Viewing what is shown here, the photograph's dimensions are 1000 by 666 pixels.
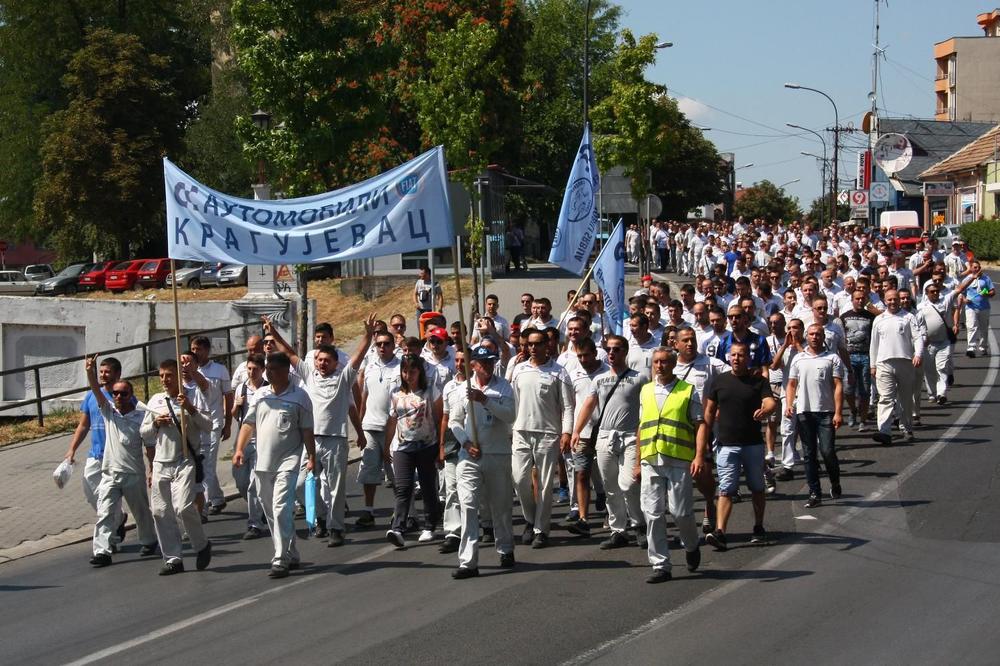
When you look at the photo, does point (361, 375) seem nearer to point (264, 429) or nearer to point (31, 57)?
point (264, 429)

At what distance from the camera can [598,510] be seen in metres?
11.6

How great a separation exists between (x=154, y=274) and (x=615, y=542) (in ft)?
132

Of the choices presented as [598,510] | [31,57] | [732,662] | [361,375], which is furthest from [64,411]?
[31,57]

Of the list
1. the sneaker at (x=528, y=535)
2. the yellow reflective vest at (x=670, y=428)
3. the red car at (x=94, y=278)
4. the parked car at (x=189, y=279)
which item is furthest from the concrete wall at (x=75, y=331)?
the red car at (x=94, y=278)

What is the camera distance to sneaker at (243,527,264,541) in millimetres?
11164

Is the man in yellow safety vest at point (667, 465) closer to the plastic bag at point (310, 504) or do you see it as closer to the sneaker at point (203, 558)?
the plastic bag at point (310, 504)

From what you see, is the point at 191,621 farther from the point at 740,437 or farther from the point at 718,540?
the point at 740,437

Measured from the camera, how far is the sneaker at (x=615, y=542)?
992 centimetres

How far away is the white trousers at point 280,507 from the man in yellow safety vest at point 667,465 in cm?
271

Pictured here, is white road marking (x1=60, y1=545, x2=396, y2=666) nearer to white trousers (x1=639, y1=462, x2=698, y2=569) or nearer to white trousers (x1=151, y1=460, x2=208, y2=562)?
white trousers (x1=151, y1=460, x2=208, y2=562)

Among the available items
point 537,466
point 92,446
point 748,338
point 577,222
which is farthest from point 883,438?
point 92,446

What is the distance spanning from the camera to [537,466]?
33.2ft

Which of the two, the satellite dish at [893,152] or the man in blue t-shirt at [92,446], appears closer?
the man in blue t-shirt at [92,446]

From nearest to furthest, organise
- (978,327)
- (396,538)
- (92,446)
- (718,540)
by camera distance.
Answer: (718,540) < (396,538) < (92,446) < (978,327)
